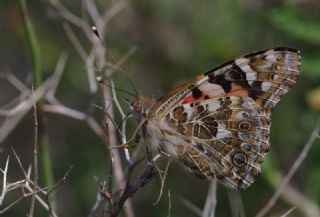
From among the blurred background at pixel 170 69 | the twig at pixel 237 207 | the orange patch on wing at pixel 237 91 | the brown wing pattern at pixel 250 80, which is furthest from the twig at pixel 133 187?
the blurred background at pixel 170 69

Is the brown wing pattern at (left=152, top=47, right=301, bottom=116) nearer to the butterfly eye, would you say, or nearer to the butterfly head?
the butterfly head

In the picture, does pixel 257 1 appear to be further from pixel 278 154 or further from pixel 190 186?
pixel 190 186

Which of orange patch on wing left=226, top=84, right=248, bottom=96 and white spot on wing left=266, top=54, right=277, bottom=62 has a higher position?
white spot on wing left=266, top=54, right=277, bottom=62

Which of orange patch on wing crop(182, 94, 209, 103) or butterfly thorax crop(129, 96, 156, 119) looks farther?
orange patch on wing crop(182, 94, 209, 103)

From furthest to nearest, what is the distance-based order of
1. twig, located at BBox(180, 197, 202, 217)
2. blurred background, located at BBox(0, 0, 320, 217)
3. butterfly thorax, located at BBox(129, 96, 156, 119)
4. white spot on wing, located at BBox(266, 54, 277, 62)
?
blurred background, located at BBox(0, 0, 320, 217), white spot on wing, located at BBox(266, 54, 277, 62), twig, located at BBox(180, 197, 202, 217), butterfly thorax, located at BBox(129, 96, 156, 119)

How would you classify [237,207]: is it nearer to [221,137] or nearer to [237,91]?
[221,137]

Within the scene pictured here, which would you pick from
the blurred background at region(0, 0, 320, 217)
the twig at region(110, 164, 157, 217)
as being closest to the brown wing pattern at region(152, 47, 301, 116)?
the twig at region(110, 164, 157, 217)

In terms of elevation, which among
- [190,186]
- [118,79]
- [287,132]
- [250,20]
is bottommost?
[190,186]

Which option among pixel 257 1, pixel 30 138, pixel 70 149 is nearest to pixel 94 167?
pixel 70 149
